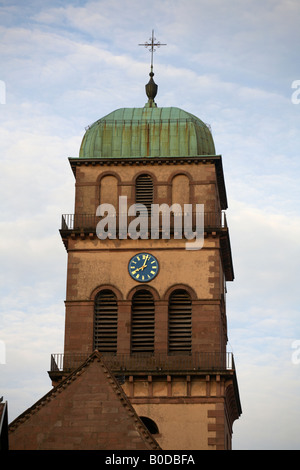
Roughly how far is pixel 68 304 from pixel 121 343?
312 centimetres

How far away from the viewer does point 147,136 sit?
6519 cm

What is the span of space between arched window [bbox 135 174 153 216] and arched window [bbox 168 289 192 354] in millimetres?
4539

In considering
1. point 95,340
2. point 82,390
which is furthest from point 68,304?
point 82,390

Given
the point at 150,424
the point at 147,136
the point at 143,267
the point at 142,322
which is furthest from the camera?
the point at 147,136

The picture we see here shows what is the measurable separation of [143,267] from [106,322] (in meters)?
2.94

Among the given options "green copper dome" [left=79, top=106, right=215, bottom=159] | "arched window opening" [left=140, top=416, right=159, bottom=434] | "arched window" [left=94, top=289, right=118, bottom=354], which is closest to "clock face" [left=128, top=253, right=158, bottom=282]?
"arched window" [left=94, top=289, right=118, bottom=354]

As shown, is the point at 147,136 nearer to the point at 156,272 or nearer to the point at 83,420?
the point at 156,272

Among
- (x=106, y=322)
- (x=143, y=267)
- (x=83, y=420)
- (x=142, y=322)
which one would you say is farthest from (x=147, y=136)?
(x=83, y=420)

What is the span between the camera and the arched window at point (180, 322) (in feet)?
201

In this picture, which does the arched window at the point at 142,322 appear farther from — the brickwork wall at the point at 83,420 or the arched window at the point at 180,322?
the brickwork wall at the point at 83,420

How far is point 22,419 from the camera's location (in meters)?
49.6

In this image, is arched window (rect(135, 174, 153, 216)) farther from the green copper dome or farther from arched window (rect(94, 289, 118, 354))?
arched window (rect(94, 289, 118, 354))

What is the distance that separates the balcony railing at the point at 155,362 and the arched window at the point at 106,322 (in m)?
0.66
